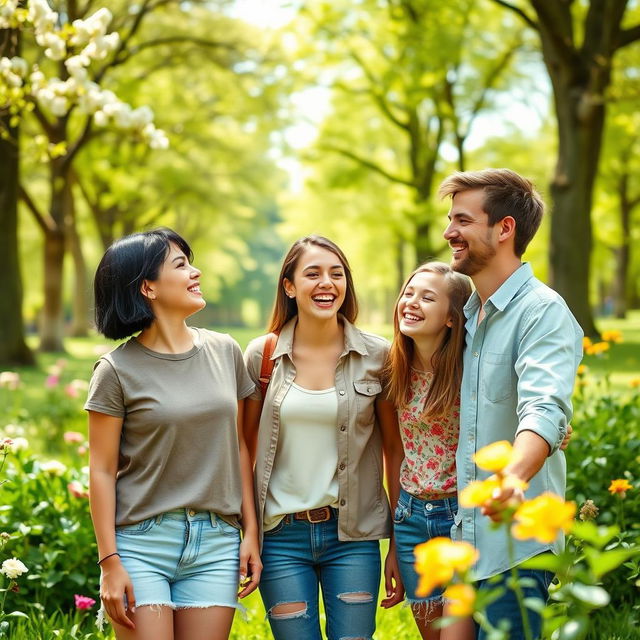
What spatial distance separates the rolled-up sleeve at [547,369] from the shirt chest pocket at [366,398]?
0.76m

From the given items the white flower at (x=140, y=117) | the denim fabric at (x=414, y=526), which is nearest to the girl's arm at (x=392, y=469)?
the denim fabric at (x=414, y=526)

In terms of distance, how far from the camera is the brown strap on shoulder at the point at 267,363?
11.5 feet

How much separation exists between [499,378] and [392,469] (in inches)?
31.4

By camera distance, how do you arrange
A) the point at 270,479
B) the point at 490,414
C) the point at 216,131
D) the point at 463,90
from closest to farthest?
the point at 490,414, the point at 270,479, the point at 463,90, the point at 216,131

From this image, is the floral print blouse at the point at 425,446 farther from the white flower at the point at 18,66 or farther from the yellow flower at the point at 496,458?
the white flower at the point at 18,66

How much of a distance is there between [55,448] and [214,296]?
43.8 meters

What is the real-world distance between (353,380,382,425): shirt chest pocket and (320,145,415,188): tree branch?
19958 millimetres

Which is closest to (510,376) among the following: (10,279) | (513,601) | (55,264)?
(513,601)

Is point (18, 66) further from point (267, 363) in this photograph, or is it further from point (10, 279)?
point (10, 279)

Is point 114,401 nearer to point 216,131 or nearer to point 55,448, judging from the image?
point 55,448

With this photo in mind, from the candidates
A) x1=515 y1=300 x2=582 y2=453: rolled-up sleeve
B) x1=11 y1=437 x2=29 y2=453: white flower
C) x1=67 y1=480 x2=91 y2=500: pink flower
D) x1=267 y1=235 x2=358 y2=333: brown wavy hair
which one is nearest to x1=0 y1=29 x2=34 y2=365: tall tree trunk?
x1=11 y1=437 x2=29 y2=453: white flower

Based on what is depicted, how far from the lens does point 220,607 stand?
9.93ft

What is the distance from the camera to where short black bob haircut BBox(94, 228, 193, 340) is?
3.16m

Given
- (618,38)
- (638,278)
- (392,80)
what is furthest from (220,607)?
(638,278)
